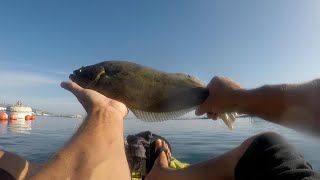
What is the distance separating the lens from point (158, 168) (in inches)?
235

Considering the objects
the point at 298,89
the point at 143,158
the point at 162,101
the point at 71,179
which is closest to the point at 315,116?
the point at 298,89

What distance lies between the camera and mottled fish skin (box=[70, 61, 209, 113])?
12.3 feet

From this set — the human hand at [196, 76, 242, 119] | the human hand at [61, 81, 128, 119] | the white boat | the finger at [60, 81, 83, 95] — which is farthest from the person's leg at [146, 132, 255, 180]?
the white boat

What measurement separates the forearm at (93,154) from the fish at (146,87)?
1.38 m

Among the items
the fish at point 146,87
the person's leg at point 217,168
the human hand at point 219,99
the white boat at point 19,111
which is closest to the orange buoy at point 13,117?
the white boat at point 19,111

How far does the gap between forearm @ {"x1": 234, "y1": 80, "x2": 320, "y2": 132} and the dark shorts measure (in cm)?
52

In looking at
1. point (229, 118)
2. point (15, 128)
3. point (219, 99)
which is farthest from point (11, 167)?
point (15, 128)

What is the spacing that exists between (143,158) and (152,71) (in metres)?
3.19

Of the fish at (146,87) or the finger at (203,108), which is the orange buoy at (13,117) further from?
the finger at (203,108)

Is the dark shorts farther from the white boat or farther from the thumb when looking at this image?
the white boat

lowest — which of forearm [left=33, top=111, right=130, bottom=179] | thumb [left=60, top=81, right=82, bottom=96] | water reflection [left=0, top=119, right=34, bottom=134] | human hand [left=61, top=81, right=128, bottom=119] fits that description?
water reflection [left=0, top=119, right=34, bottom=134]

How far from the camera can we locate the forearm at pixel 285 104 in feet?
11.8

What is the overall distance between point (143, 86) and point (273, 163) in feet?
5.42

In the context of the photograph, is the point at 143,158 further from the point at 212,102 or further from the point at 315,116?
the point at 315,116
